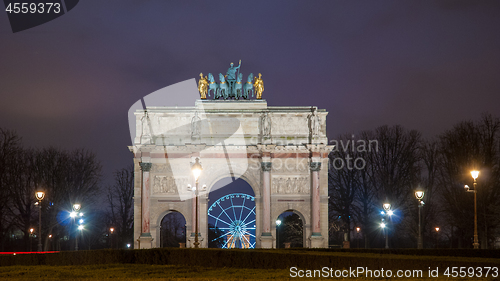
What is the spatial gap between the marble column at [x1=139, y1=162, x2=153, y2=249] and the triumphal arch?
8cm

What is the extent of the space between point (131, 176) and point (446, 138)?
116 feet

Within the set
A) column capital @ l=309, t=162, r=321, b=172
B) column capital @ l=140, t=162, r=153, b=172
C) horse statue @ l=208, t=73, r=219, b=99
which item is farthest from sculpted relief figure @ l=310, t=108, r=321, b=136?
column capital @ l=140, t=162, r=153, b=172

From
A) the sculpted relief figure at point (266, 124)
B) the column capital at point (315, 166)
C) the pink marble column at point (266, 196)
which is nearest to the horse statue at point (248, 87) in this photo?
the sculpted relief figure at point (266, 124)

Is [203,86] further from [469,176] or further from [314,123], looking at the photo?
[469,176]

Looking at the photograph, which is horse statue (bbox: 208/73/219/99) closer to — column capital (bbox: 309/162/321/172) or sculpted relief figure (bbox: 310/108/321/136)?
sculpted relief figure (bbox: 310/108/321/136)

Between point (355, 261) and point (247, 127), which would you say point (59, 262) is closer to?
point (355, 261)

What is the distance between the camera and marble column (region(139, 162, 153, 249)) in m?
40.9

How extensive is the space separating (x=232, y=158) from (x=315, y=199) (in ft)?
22.5

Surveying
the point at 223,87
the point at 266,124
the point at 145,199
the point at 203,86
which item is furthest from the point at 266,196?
the point at 203,86

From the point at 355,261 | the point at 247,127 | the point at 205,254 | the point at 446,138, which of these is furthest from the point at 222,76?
the point at 355,261

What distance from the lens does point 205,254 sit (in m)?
23.0

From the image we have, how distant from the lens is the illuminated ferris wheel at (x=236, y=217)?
4366 cm

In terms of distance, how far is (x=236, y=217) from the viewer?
44.9 meters

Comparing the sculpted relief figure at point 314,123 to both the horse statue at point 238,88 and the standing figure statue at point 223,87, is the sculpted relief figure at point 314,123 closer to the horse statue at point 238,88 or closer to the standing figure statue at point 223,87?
the horse statue at point 238,88
